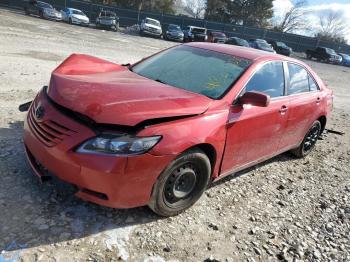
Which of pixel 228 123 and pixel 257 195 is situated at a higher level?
pixel 228 123

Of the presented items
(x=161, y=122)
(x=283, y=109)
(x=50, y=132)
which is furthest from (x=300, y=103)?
(x=50, y=132)

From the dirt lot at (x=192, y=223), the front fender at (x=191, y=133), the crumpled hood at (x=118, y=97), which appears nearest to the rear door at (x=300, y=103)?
the dirt lot at (x=192, y=223)

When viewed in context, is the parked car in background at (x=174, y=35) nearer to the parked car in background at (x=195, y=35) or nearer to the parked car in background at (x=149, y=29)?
the parked car in background at (x=149, y=29)

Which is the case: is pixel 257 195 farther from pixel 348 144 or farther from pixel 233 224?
pixel 348 144

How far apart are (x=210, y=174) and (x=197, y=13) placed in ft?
277

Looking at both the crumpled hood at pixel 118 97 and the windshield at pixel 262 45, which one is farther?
the windshield at pixel 262 45

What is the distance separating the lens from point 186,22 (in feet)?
161

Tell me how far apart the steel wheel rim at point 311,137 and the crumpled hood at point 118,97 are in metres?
2.91

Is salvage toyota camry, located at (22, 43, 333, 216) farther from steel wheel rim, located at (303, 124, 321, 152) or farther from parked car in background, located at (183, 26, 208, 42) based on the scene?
parked car in background, located at (183, 26, 208, 42)

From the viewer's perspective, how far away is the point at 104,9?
150 feet

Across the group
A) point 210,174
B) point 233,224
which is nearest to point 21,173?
point 210,174

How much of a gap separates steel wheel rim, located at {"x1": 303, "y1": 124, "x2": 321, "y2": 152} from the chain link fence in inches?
1652

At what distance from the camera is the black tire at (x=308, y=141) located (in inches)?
239

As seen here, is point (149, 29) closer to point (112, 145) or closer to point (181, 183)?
point (181, 183)
